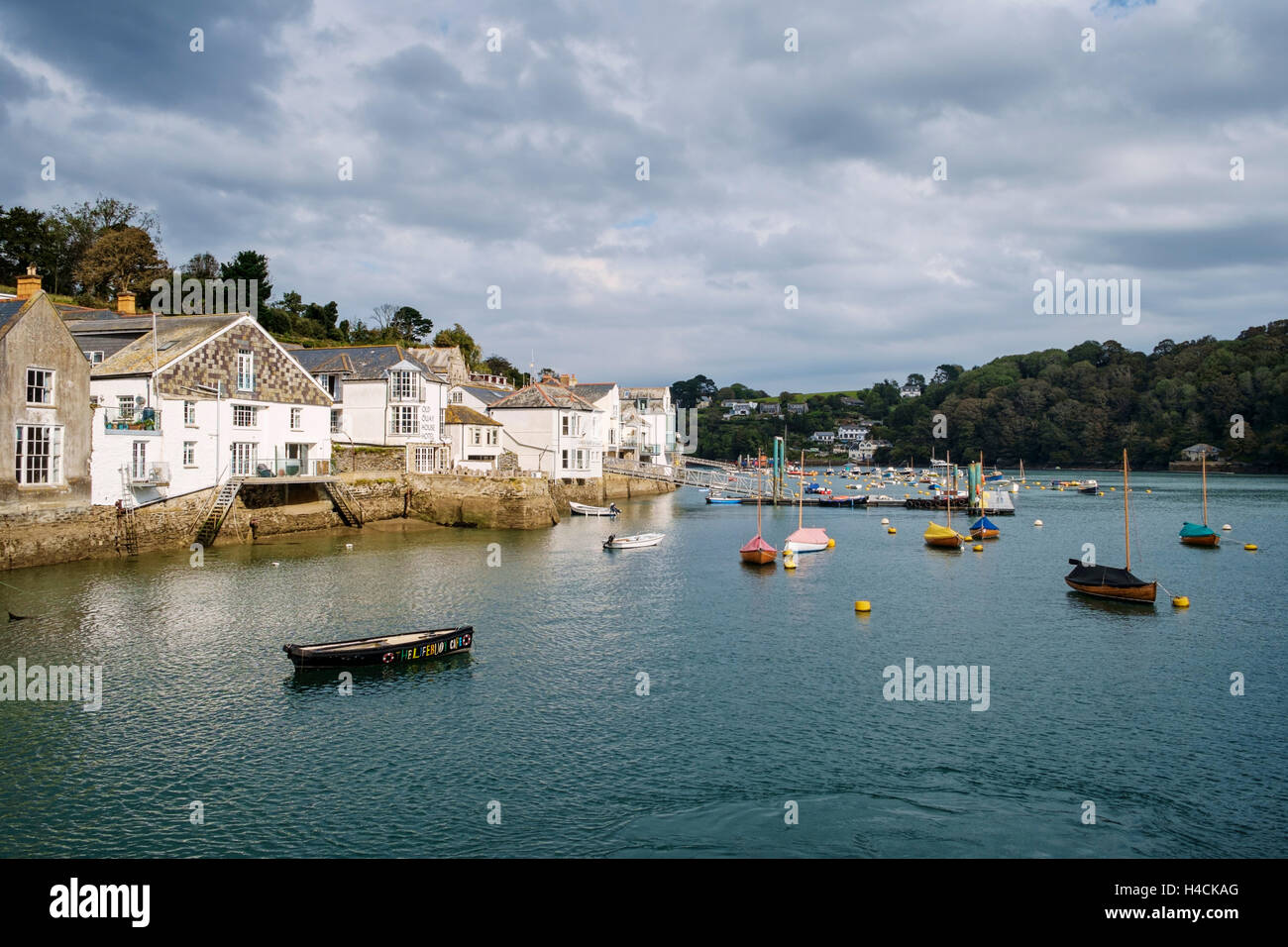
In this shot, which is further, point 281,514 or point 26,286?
point 281,514

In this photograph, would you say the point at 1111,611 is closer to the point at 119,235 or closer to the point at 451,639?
the point at 451,639

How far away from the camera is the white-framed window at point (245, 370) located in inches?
2025

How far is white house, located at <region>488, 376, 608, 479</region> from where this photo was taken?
78.3 m

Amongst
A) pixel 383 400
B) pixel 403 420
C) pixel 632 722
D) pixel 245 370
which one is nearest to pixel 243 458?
pixel 245 370

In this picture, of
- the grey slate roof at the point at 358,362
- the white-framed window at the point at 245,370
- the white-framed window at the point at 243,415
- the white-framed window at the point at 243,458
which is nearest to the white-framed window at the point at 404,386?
the grey slate roof at the point at 358,362

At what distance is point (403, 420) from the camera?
65.5m

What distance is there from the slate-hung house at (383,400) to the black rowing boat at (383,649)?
3858 centimetres

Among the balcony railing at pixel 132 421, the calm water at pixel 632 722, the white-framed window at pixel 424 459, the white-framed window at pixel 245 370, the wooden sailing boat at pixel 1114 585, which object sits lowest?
the calm water at pixel 632 722

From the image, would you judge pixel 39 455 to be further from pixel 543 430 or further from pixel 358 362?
pixel 543 430

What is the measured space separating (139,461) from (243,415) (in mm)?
7639

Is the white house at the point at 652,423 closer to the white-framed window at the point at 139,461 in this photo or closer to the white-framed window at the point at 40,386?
the white-framed window at the point at 139,461

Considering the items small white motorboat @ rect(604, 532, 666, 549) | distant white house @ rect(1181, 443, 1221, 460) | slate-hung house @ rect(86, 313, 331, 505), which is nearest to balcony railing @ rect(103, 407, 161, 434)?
slate-hung house @ rect(86, 313, 331, 505)

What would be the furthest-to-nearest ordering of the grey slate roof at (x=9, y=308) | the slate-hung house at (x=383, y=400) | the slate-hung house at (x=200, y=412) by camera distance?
the slate-hung house at (x=383, y=400) < the slate-hung house at (x=200, y=412) < the grey slate roof at (x=9, y=308)
